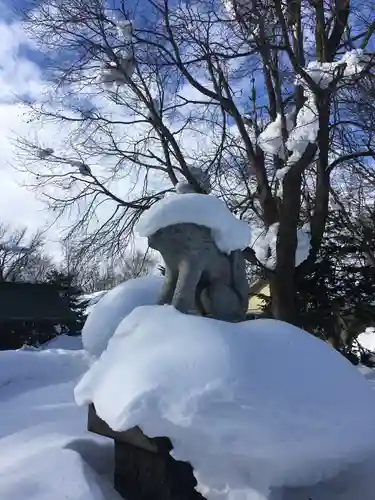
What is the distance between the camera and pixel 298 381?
3123 mm

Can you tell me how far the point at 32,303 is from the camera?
17.3 m

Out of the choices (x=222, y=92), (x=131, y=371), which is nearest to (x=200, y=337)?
(x=131, y=371)

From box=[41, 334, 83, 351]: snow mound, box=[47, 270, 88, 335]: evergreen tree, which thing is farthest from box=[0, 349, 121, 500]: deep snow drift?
box=[47, 270, 88, 335]: evergreen tree

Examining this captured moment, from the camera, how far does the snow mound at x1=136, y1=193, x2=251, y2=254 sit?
4445 millimetres

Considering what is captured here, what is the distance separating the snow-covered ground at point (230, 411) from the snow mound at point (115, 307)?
3.77 m

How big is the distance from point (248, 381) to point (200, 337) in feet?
1.62

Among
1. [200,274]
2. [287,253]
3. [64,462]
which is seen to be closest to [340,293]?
[287,253]

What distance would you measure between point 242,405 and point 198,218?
6.41ft

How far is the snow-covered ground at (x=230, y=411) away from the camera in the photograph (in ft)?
9.43

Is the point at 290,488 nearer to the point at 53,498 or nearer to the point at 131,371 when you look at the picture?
the point at 131,371

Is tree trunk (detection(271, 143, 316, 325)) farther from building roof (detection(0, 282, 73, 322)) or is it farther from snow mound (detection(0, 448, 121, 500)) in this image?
building roof (detection(0, 282, 73, 322))

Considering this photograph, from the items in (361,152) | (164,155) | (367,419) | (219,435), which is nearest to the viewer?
(219,435)

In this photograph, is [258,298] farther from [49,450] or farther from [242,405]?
[242,405]

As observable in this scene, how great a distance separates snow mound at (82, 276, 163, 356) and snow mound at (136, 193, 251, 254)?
128 inches
